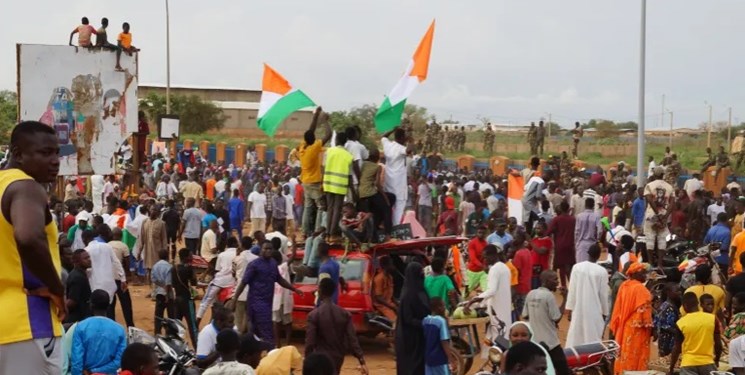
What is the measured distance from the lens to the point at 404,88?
1623cm

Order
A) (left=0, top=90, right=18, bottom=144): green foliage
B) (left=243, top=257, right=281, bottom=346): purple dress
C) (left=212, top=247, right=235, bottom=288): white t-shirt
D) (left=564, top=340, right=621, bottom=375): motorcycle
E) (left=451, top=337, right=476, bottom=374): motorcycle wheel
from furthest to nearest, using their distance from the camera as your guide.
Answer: (left=0, top=90, right=18, bottom=144): green foliage, (left=212, top=247, right=235, bottom=288): white t-shirt, (left=451, top=337, right=476, bottom=374): motorcycle wheel, (left=243, top=257, right=281, bottom=346): purple dress, (left=564, top=340, right=621, bottom=375): motorcycle

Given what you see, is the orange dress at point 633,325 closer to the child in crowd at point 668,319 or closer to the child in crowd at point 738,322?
the child in crowd at point 668,319

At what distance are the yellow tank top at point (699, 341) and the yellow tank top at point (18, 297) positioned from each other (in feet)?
26.5

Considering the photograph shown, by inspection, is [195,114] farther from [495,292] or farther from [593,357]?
[593,357]

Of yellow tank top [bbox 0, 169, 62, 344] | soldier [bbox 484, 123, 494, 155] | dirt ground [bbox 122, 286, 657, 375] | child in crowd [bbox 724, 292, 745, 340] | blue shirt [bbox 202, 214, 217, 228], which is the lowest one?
dirt ground [bbox 122, 286, 657, 375]

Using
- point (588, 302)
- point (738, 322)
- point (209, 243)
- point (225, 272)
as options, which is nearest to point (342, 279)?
point (225, 272)

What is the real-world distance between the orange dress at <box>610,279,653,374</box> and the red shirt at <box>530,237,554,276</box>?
433 cm

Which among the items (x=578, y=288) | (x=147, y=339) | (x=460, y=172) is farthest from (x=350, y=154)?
(x=460, y=172)

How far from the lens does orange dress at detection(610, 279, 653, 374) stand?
12562 millimetres

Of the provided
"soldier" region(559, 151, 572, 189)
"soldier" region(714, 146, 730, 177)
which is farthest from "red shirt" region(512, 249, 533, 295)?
"soldier" region(714, 146, 730, 177)

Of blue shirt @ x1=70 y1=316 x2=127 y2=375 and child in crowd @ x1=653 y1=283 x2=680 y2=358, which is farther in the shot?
child in crowd @ x1=653 y1=283 x2=680 y2=358

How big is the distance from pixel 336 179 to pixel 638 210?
9916mm

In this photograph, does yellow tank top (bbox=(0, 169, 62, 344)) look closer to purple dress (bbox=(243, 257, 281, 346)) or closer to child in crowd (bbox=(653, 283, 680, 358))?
purple dress (bbox=(243, 257, 281, 346))

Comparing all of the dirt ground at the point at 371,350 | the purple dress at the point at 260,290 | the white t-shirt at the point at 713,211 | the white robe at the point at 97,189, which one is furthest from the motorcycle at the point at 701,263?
the white robe at the point at 97,189
